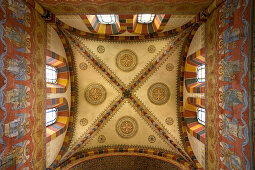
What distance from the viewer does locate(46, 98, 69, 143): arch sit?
6216 mm

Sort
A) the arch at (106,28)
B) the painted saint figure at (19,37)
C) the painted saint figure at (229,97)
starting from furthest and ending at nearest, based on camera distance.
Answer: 1. the arch at (106,28)
2. the painted saint figure at (19,37)
3. the painted saint figure at (229,97)

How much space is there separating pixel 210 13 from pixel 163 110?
508 cm

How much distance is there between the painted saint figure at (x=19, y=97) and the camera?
157 inches

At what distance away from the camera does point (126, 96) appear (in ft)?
26.1

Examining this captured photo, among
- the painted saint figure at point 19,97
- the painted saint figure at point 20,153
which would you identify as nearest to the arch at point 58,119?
the painted saint figure at point 20,153

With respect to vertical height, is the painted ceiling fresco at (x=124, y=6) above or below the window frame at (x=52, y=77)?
above

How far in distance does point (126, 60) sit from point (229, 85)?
5048mm

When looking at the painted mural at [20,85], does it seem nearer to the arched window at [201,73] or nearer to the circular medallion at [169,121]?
the circular medallion at [169,121]

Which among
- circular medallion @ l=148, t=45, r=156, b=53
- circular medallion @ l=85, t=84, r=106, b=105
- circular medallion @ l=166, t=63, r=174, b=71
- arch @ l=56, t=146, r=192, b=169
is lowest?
arch @ l=56, t=146, r=192, b=169

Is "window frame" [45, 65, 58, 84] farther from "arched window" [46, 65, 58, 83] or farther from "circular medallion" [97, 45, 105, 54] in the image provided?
"circular medallion" [97, 45, 105, 54]

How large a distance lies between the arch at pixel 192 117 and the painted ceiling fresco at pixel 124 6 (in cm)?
386

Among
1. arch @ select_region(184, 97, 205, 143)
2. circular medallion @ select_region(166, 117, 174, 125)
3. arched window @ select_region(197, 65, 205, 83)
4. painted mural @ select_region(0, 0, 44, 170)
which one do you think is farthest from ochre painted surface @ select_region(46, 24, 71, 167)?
arched window @ select_region(197, 65, 205, 83)

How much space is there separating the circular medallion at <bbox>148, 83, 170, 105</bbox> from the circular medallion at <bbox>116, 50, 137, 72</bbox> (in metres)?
1.69

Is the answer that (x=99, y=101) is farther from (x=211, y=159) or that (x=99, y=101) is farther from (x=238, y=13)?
(x=238, y=13)
